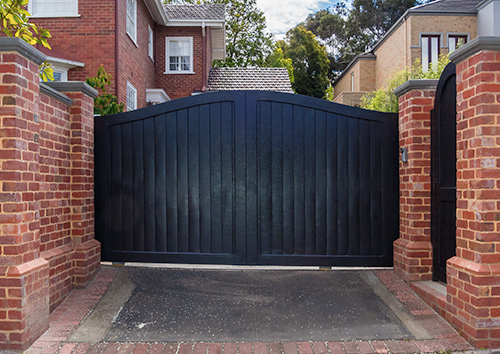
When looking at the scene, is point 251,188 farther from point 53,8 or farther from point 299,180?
point 53,8

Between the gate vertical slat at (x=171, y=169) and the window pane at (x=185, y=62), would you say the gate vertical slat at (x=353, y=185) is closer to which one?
the gate vertical slat at (x=171, y=169)

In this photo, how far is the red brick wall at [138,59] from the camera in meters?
Answer: 10.3

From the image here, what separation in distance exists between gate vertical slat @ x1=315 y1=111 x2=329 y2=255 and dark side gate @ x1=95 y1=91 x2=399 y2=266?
11mm

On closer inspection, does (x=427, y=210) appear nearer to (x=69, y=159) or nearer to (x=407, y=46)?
(x=69, y=159)

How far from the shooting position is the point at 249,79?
1603 centimetres

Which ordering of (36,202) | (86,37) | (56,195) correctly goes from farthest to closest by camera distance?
1. (86,37)
2. (56,195)
3. (36,202)

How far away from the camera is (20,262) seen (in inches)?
124

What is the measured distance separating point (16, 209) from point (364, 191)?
3.45m

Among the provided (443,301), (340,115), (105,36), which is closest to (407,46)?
(105,36)

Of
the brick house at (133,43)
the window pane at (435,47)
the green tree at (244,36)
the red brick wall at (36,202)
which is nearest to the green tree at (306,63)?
the green tree at (244,36)

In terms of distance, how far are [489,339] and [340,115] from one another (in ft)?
8.48

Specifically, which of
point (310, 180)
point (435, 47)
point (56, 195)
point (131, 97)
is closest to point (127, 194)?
point (56, 195)

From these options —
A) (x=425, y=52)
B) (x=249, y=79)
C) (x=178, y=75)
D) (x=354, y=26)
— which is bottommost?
(x=178, y=75)

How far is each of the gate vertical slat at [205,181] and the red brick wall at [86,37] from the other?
237 inches
